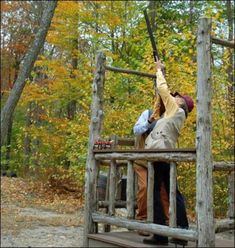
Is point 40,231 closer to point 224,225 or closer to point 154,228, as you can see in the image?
point 154,228

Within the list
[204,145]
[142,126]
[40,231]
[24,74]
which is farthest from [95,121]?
[24,74]

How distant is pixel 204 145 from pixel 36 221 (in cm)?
749

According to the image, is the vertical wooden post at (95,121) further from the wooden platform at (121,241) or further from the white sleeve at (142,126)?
the white sleeve at (142,126)

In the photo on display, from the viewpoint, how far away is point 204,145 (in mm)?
4195

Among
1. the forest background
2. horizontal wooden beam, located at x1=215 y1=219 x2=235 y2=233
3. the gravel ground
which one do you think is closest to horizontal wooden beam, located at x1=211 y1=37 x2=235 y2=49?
horizontal wooden beam, located at x1=215 y1=219 x2=235 y2=233

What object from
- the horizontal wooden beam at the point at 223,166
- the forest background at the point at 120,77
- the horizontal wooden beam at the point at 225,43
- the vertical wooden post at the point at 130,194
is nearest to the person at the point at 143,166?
the vertical wooden post at the point at 130,194

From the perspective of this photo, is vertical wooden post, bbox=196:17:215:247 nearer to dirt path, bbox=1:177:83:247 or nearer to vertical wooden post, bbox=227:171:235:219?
vertical wooden post, bbox=227:171:235:219

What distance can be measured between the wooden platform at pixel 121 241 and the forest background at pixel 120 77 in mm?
5875

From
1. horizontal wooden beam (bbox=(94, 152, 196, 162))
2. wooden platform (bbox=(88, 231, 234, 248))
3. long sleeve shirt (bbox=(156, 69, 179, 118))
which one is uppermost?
long sleeve shirt (bbox=(156, 69, 179, 118))

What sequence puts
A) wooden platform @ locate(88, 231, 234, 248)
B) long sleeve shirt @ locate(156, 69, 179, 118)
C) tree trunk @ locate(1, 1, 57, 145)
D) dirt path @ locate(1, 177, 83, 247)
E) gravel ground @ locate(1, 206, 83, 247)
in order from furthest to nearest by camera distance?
tree trunk @ locate(1, 1, 57, 145) < dirt path @ locate(1, 177, 83, 247) < gravel ground @ locate(1, 206, 83, 247) < long sleeve shirt @ locate(156, 69, 179, 118) < wooden platform @ locate(88, 231, 234, 248)

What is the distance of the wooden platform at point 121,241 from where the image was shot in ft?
14.9

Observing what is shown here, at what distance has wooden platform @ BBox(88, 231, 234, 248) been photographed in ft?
14.9

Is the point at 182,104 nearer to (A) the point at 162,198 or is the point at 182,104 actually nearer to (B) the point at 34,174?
(A) the point at 162,198

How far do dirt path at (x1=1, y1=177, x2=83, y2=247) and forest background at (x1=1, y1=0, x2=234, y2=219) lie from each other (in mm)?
1161
